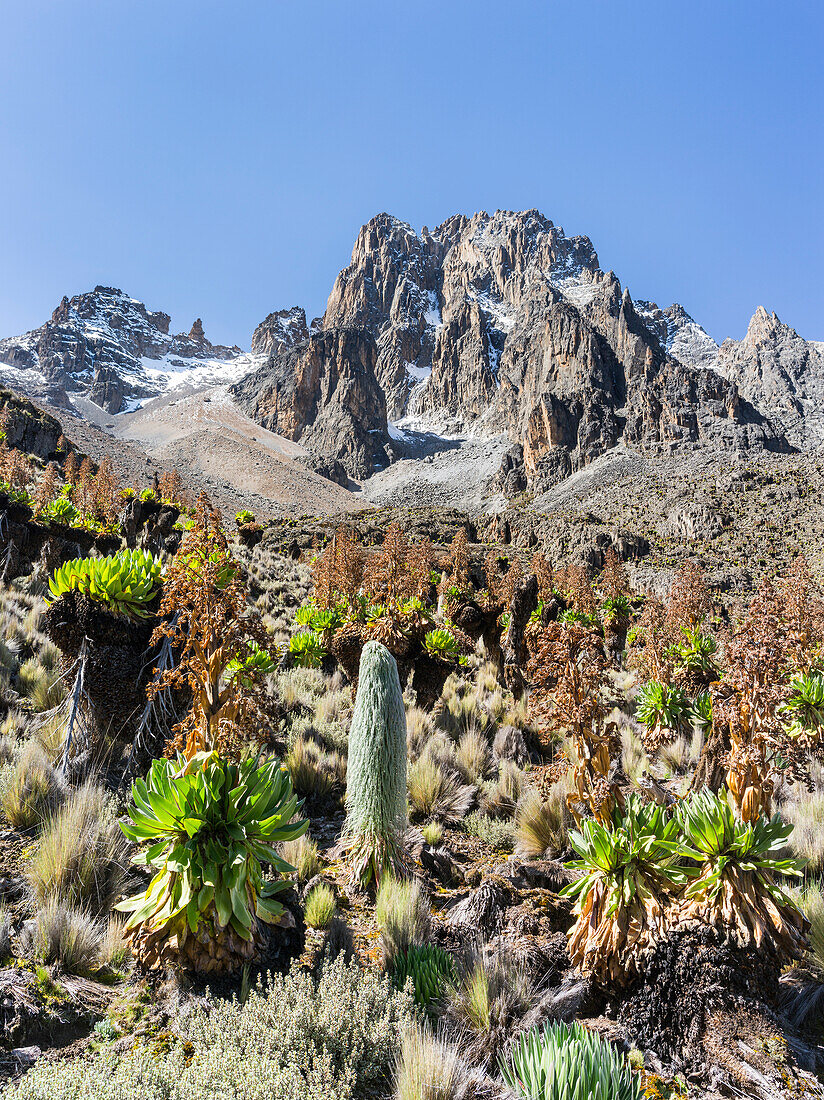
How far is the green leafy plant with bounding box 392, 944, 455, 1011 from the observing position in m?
2.89

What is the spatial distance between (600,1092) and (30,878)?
2999 mm

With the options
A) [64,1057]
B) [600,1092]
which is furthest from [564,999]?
[64,1057]

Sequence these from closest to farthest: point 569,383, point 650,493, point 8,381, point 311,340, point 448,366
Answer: point 650,493 < point 569,383 < point 8,381 < point 311,340 < point 448,366

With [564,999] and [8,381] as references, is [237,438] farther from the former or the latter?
[564,999]

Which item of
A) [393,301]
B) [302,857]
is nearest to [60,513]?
[302,857]

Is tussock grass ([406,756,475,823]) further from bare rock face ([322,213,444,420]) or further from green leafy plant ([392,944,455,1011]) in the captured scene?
bare rock face ([322,213,444,420])

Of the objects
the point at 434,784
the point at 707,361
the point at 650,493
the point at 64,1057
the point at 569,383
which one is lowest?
the point at 64,1057

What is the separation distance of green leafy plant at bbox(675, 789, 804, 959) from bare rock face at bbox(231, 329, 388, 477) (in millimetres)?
116959

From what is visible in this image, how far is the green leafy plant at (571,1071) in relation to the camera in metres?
2.03

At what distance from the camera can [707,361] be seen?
194 meters

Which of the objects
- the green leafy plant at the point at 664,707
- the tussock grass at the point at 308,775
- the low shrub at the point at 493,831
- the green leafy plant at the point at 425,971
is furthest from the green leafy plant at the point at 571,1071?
the green leafy plant at the point at 664,707

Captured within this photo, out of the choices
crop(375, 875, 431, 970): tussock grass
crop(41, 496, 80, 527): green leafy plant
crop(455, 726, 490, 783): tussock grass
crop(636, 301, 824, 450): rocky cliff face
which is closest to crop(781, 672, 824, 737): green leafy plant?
crop(455, 726, 490, 783): tussock grass

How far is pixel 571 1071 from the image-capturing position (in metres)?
2.05

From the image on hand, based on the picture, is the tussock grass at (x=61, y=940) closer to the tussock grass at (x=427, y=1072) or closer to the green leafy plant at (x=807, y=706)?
the tussock grass at (x=427, y=1072)
